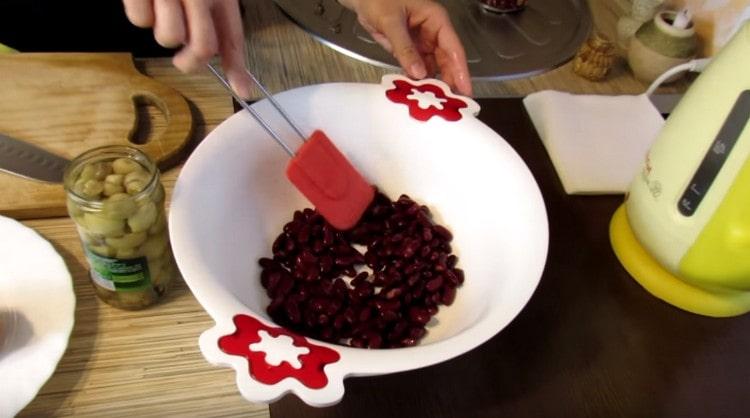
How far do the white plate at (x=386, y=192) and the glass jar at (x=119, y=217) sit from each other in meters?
0.03

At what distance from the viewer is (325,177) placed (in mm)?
743

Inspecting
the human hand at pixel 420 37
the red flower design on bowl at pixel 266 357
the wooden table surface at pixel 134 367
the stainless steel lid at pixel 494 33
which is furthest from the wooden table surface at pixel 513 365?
the stainless steel lid at pixel 494 33

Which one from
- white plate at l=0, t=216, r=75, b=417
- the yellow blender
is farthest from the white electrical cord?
white plate at l=0, t=216, r=75, b=417

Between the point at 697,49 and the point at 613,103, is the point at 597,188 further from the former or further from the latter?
the point at 697,49

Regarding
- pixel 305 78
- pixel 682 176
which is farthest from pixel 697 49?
pixel 305 78

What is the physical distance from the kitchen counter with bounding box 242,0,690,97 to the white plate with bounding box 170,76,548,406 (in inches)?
9.6

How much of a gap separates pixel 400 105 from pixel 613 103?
417mm

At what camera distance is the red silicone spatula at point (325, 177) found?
72 cm

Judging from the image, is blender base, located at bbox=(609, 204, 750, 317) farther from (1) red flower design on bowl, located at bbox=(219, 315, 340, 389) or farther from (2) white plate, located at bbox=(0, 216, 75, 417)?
(2) white plate, located at bbox=(0, 216, 75, 417)

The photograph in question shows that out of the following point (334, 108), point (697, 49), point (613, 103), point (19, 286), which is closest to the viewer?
point (19, 286)

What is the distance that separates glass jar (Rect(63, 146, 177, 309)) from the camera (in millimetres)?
570

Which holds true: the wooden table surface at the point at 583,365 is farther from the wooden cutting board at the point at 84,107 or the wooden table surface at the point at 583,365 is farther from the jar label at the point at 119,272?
the wooden cutting board at the point at 84,107

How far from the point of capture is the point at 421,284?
2.33 feet

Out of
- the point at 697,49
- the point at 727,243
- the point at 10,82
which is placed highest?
the point at 10,82
